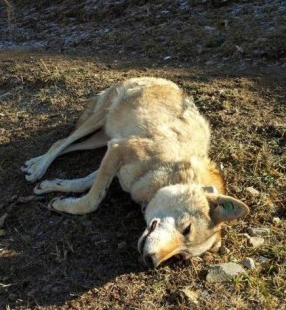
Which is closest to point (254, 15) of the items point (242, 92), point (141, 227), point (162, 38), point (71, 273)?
point (162, 38)

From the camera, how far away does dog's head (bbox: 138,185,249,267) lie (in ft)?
12.4

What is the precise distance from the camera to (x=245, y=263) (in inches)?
164

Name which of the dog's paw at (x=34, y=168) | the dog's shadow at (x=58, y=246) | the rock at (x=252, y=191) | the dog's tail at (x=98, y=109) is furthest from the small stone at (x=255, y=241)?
the dog's paw at (x=34, y=168)

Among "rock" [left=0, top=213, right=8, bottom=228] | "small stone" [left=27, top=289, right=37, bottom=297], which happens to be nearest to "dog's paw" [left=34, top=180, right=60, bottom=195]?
"rock" [left=0, top=213, right=8, bottom=228]

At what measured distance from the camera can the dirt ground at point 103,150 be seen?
390 centimetres

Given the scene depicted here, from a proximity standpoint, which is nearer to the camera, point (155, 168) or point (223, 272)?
point (223, 272)

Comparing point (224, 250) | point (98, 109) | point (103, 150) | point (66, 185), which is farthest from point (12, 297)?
point (98, 109)

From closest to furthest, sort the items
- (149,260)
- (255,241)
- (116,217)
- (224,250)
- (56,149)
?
(149,260)
(224,250)
(255,241)
(116,217)
(56,149)

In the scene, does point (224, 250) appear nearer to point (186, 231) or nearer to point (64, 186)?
point (186, 231)

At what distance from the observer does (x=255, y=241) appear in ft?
14.5

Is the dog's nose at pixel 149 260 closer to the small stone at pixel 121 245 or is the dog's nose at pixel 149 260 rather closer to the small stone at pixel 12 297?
the small stone at pixel 121 245

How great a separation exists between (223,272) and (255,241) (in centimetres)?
55

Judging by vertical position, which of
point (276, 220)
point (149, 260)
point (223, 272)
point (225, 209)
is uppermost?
point (225, 209)

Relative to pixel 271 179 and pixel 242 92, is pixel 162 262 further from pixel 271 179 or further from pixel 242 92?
pixel 242 92
